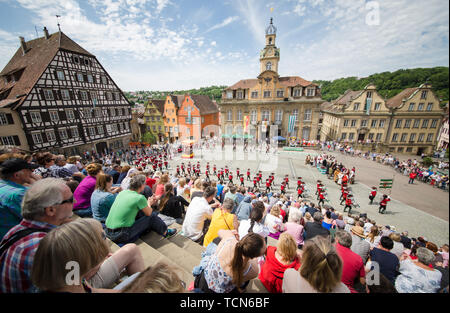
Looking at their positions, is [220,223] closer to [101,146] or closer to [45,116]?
[45,116]

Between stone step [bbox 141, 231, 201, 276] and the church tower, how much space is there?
1310 inches

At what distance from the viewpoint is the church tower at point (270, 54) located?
100 feet

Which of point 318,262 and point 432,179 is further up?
point 318,262

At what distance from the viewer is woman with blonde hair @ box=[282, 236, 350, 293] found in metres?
1.87

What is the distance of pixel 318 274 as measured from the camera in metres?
1.89

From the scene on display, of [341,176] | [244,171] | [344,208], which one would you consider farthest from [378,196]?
[244,171]

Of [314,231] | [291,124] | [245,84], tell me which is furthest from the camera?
[245,84]

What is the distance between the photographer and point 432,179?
14.4 metres

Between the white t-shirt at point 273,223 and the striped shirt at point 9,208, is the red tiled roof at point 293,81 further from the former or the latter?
the striped shirt at point 9,208

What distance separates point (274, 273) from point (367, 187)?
17.6m

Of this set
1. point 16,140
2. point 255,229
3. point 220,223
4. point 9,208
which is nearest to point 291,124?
point 255,229

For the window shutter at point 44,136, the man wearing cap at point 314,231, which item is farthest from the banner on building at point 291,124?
the window shutter at point 44,136
